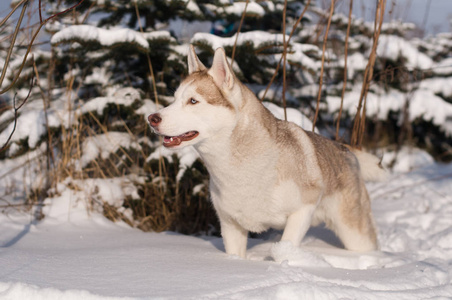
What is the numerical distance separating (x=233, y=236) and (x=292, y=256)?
A: 1.83 ft

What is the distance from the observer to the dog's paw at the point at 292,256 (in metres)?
2.87

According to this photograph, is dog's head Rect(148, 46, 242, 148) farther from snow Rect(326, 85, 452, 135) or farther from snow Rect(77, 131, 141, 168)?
snow Rect(326, 85, 452, 135)

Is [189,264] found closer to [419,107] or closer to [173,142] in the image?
[173,142]

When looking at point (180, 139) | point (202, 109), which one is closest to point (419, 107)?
point (202, 109)

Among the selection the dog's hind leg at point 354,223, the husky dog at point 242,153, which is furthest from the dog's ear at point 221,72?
the dog's hind leg at point 354,223

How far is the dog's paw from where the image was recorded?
9.42 ft

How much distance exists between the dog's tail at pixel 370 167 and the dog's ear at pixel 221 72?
162 cm

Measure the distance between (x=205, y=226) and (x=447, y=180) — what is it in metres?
3.88

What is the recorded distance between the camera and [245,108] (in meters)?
2.99

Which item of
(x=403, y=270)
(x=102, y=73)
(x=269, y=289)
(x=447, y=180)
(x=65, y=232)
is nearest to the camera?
(x=269, y=289)

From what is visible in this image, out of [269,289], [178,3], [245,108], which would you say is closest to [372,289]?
[269,289]

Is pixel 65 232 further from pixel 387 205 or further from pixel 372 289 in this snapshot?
pixel 387 205

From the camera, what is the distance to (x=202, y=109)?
2869 mm

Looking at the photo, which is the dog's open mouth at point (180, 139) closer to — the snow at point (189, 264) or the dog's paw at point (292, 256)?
the snow at point (189, 264)
